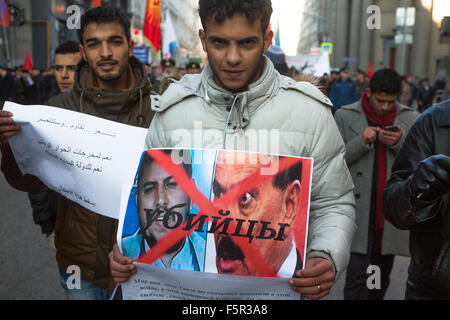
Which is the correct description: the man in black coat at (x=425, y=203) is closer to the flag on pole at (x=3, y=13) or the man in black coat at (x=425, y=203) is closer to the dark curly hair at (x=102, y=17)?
the dark curly hair at (x=102, y=17)

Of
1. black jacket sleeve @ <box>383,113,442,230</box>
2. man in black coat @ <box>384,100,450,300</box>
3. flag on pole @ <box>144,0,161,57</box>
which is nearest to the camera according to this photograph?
man in black coat @ <box>384,100,450,300</box>

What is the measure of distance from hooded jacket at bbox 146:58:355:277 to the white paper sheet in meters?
0.43

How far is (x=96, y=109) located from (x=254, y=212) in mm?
1329

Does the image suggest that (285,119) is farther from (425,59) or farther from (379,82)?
(425,59)

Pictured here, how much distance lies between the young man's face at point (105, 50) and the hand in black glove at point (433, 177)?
5.15ft

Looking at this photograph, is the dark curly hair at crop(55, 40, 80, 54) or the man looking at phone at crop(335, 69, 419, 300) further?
the dark curly hair at crop(55, 40, 80, 54)

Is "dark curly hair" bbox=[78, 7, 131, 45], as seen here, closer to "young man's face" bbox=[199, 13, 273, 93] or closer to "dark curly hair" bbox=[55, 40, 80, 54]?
"young man's face" bbox=[199, 13, 273, 93]

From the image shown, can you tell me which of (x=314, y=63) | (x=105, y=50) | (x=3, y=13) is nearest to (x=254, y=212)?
(x=105, y=50)

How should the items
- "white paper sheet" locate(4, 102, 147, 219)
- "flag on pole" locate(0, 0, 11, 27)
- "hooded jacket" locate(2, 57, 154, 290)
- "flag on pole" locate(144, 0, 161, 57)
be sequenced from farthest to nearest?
"flag on pole" locate(0, 0, 11, 27) < "flag on pole" locate(144, 0, 161, 57) < "hooded jacket" locate(2, 57, 154, 290) < "white paper sheet" locate(4, 102, 147, 219)

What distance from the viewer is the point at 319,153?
5.93 feet

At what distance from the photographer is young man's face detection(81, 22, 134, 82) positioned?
8.74 ft

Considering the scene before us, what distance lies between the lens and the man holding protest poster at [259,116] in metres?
1.77

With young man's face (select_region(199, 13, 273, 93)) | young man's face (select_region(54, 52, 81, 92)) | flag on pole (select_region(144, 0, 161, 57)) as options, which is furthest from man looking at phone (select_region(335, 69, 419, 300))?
flag on pole (select_region(144, 0, 161, 57))

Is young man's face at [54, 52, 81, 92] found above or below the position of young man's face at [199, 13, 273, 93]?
below
